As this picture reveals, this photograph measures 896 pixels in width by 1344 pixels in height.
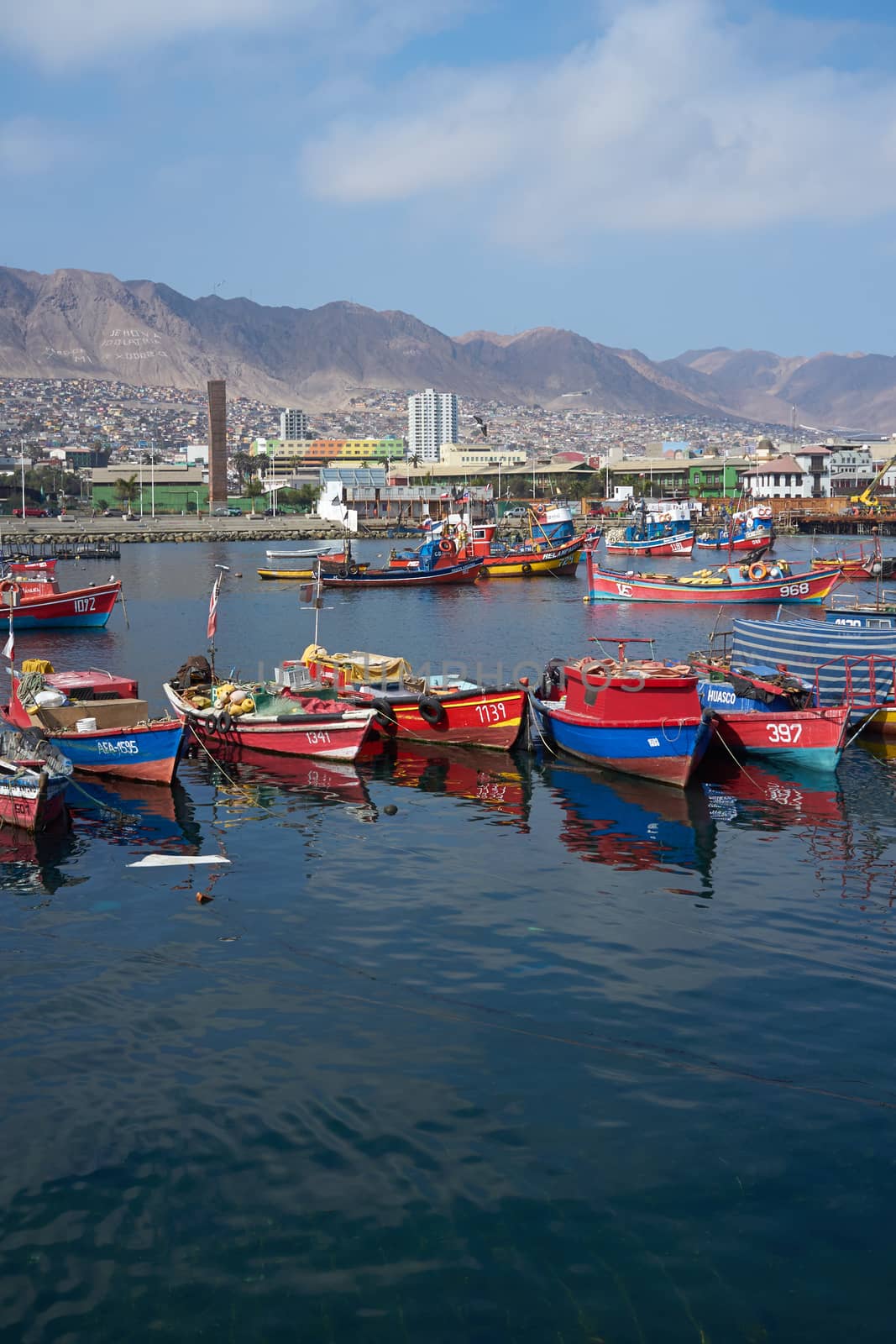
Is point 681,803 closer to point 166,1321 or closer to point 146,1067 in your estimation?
point 146,1067

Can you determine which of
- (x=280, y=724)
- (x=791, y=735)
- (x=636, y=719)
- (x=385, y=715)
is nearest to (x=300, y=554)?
(x=385, y=715)

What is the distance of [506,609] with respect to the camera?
6862 cm

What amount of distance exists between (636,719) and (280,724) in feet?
28.8

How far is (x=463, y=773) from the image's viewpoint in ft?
91.7

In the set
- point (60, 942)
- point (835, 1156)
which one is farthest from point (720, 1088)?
point (60, 942)

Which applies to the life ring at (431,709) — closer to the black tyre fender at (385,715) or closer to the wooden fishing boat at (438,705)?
the wooden fishing boat at (438,705)

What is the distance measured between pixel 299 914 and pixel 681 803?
10.3 metres

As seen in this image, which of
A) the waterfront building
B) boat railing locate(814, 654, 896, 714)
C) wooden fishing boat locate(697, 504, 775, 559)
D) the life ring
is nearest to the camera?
the life ring

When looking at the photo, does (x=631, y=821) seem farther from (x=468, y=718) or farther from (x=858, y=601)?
(x=858, y=601)

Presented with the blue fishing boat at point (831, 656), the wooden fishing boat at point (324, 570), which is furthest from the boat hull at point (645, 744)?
the wooden fishing boat at point (324, 570)

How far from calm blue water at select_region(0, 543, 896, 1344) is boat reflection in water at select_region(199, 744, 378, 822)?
107cm

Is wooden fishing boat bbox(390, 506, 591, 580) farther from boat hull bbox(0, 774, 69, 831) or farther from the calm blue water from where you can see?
boat hull bbox(0, 774, 69, 831)

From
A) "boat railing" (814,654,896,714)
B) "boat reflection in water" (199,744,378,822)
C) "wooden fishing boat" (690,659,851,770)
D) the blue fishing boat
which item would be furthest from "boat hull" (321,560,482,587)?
"boat reflection in water" (199,744,378,822)

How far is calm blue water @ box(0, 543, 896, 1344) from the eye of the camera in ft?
31.7
